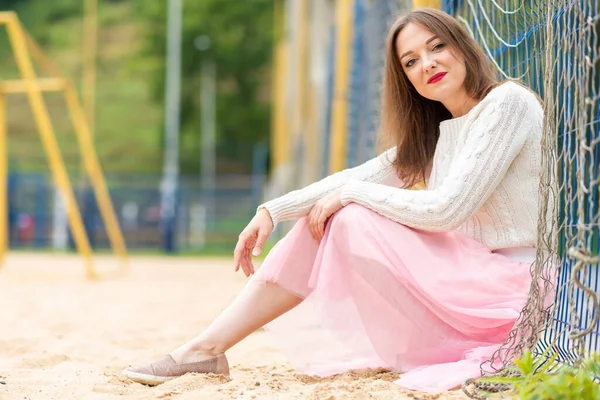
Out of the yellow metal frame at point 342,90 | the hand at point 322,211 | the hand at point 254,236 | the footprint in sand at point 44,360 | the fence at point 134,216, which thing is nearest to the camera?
the hand at point 322,211

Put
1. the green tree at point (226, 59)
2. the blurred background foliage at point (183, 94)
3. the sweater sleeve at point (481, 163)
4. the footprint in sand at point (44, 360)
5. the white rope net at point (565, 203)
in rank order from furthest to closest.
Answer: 1. the green tree at point (226, 59)
2. the blurred background foliage at point (183, 94)
3. the footprint in sand at point (44, 360)
4. the sweater sleeve at point (481, 163)
5. the white rope net at point (565, 203)

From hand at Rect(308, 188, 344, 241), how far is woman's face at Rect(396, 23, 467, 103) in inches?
14.3

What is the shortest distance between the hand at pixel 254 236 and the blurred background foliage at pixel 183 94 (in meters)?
25.7

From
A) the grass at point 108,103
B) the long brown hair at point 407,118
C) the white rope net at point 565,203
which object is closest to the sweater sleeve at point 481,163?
the white rope net at point 565,203

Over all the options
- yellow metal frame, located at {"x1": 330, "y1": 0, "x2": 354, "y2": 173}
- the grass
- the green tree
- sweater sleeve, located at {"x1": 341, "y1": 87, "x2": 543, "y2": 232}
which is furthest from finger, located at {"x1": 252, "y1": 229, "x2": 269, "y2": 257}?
the green tree

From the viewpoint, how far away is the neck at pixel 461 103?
2334 mm

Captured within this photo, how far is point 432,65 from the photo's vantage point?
2.29 meters

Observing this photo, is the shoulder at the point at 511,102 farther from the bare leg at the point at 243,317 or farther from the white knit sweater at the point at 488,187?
the bare leg at the point at 243,317

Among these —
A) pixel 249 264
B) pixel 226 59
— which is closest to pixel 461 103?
pixel 249 264

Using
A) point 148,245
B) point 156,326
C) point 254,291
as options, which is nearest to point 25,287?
point 156,326

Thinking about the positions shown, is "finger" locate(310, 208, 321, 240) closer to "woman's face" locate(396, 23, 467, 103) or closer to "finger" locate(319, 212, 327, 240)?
"finger" locate(319, 212, 327, 240)

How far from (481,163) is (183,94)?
2878 cm

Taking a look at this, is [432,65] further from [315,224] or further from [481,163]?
[315,224]

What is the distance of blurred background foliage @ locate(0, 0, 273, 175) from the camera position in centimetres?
2923
